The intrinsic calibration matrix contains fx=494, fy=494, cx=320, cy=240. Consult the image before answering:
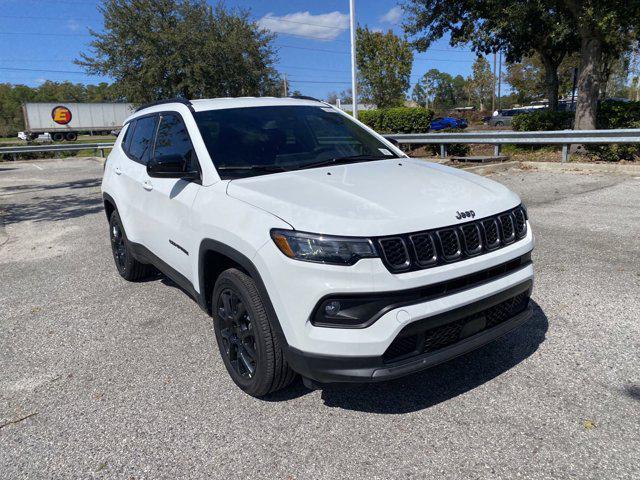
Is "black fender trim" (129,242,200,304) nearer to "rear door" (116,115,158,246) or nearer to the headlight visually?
"rear door" (116,115,158,246)

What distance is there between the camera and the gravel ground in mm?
2525

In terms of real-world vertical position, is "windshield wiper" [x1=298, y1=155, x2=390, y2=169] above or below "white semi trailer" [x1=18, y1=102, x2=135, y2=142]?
below

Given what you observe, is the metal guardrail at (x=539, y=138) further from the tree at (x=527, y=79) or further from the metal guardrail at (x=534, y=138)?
the tree at (x=527, y=79)

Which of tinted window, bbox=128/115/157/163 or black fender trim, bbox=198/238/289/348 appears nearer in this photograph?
black fender trim, bbox=198/238/289/348

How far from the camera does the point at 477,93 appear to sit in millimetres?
84188

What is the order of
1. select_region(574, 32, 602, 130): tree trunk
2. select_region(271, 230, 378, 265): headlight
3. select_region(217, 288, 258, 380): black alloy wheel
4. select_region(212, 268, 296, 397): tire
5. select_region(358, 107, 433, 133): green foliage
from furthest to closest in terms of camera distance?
select_region(358, 107, 433, 133): green foliage
select_region(574, 32, 602, 130): tree trunk
select_region(217, 288, 258, 380): black alloy wheel
select_region(212, 268, 296, 397): tire
select_region(271, 230, 378, 265): headlight

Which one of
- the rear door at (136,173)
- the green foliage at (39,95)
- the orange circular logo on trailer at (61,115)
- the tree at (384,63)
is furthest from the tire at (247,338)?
the green foliage at (39,95)

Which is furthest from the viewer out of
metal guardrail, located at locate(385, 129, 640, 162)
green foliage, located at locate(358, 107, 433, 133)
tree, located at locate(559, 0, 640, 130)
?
green foliage, located at locate(358, 107, 433, 133)

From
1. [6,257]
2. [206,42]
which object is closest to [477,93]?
[206,42]

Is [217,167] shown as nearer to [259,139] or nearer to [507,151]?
[259,139]

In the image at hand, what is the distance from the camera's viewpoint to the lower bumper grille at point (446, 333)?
252 cm

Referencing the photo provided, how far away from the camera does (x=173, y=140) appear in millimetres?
4043

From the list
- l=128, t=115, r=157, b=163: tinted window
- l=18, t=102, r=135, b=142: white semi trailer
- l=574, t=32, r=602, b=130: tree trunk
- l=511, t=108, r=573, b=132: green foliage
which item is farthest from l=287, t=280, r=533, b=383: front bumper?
l=18, t=102, r=135, b=142: white semi trailer

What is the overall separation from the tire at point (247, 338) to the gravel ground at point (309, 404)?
181 millimetres
